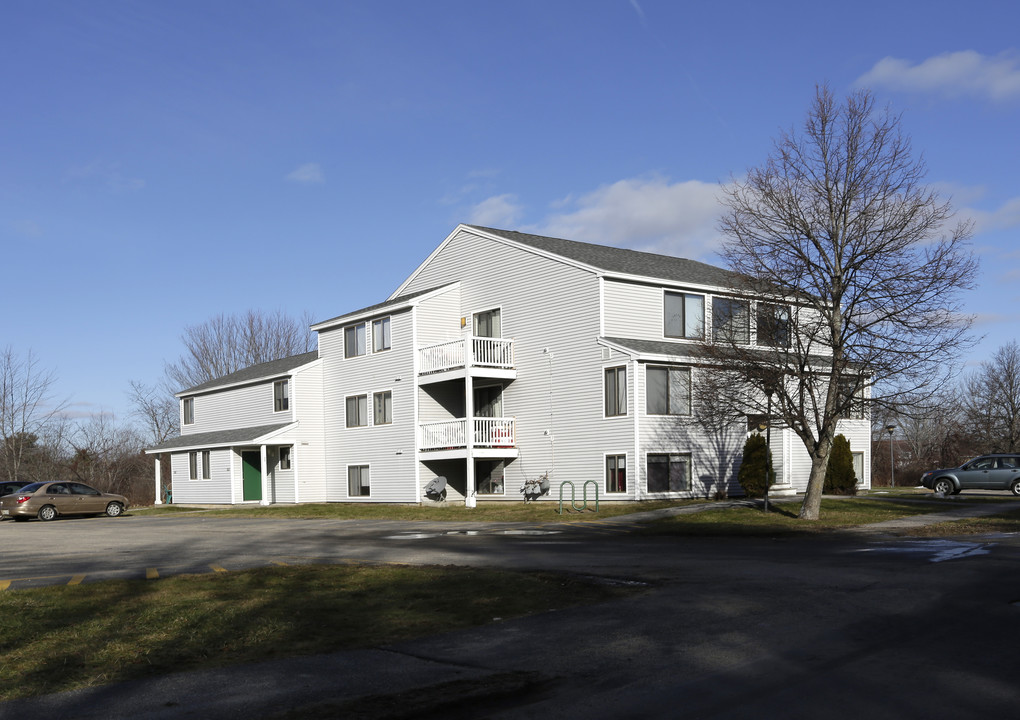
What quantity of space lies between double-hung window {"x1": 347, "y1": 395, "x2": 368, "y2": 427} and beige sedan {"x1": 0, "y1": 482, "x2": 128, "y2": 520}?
32.3ft

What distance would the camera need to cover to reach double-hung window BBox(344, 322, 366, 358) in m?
41.8

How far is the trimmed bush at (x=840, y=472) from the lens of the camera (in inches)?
1356

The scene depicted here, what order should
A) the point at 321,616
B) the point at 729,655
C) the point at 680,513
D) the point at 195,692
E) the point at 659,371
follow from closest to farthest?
the point at 195,692, the point at 729,655, the point at 321,616, the point at 680,513, the point at 659,371

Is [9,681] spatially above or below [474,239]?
below

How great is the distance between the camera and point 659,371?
105 ft

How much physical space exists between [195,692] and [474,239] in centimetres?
3232

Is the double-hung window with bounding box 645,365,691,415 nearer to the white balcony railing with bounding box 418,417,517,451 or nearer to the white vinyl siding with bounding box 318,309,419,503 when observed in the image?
the white balcony railing with bounding box 418,417,517,451

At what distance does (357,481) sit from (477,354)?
9.60 metres

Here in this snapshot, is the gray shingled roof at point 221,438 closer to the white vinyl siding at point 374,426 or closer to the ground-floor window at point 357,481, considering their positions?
the white vinyl siding at point 374,426

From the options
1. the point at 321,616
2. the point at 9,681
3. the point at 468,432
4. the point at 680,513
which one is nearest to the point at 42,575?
the point at 321,616

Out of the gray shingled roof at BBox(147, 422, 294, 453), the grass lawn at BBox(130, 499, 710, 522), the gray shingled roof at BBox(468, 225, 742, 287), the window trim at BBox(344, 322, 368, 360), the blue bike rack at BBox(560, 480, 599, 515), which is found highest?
the gray shingled roof at BBox(468, 225, 742, 287)

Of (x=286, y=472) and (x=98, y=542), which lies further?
(x=286, y=472)

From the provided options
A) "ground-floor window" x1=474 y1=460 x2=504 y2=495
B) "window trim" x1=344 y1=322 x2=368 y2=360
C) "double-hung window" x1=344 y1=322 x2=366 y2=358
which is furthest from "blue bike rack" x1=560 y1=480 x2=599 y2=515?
"double-hung window" x1=344 y1=322 x2=366 y2=358

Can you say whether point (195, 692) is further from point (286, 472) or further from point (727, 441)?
point (286, 472)
